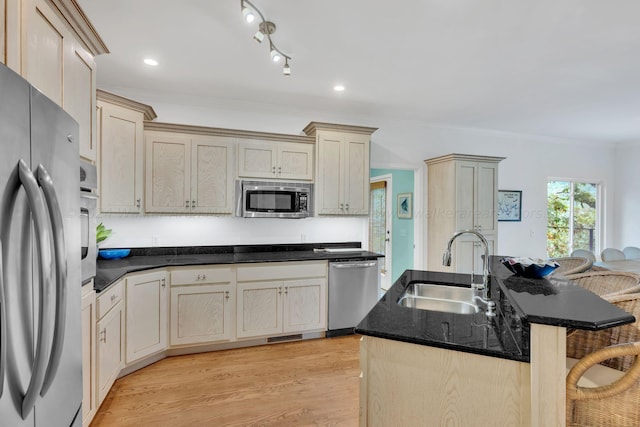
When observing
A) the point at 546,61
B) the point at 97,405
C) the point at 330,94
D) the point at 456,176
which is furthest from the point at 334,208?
the point at 97,405

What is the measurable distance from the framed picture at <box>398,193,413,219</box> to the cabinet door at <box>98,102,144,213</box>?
3.67 metres

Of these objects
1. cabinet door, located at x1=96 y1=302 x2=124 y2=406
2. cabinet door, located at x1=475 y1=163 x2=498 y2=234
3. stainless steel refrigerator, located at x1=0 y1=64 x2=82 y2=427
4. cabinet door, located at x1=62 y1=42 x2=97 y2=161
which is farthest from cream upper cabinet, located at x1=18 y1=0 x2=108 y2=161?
cabinet door, located at x1=475 y1=163 x2=498 y2=234

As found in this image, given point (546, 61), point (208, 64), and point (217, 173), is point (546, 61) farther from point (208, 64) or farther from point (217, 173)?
point (217, 173)

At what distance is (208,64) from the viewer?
111 inches

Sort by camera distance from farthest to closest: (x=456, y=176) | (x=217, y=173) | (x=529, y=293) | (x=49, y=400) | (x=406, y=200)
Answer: (x=406, y=200) < (x=456, y=176) < (x=217, y=173) < (x=529, y=293) < (x=49, y=400)

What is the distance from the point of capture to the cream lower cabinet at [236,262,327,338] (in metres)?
3.11

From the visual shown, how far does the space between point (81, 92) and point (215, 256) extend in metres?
2.00

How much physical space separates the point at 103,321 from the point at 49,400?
129 centimetres

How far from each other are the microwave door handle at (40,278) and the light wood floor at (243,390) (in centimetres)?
154

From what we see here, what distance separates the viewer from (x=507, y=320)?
1.42 metres

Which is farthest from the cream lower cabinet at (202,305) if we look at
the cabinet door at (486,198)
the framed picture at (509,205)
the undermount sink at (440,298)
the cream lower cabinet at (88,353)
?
the framed picture at (509,205)

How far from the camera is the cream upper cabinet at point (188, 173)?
10.3 feet

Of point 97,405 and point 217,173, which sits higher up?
point 217,173

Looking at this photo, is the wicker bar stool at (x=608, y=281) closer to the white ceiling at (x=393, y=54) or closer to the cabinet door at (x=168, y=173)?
the white ceiling at (x=393, y=54)
